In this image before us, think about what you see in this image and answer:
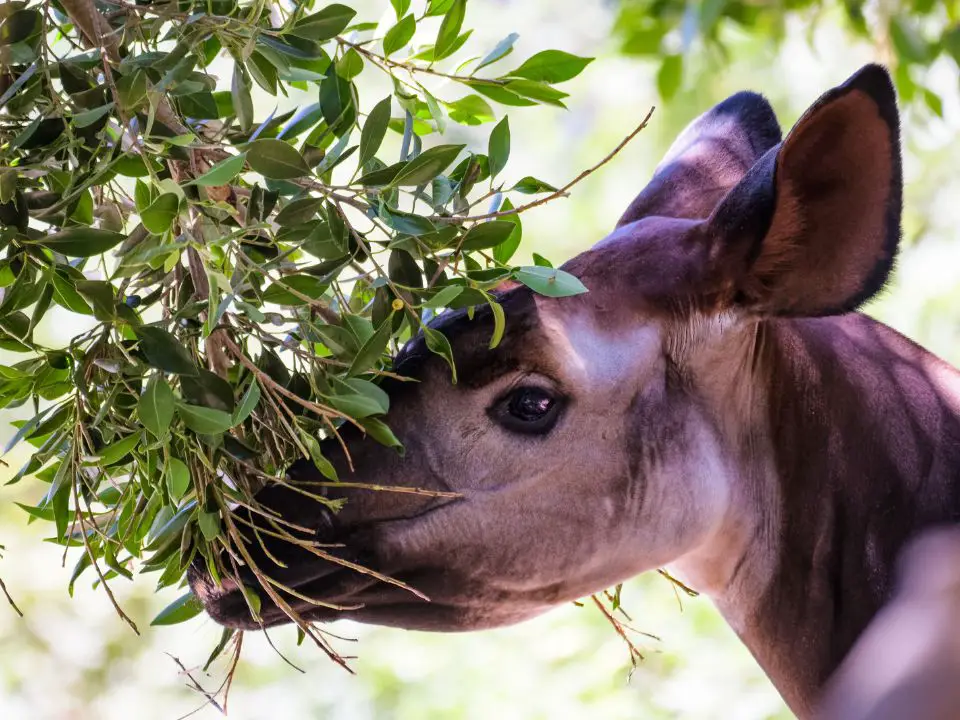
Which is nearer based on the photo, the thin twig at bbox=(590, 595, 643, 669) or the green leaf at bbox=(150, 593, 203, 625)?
the green leaf at bbox=(150, 593, 203, 625)

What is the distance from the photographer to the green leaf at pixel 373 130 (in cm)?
137

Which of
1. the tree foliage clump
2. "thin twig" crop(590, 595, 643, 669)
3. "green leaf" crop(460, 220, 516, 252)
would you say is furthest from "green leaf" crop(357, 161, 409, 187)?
"thin twig" crop(590, 595, 643, 669)

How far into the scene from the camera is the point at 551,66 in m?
1.54

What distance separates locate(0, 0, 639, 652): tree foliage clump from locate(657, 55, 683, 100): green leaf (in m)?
1.72

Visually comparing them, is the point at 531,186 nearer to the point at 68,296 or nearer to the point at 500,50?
the point at 500,50

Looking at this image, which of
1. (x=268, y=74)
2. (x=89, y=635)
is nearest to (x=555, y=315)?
(x=268, y=74)

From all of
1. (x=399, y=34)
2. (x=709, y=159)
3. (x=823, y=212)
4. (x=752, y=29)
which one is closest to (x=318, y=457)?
(x=399, y=34)

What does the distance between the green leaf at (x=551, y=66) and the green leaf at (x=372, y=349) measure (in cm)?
41

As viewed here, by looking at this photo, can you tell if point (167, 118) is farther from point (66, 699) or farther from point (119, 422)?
point (66, 699)

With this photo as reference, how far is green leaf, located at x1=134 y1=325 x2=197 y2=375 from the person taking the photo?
1.24 meters

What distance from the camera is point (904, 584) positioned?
1.50 metres

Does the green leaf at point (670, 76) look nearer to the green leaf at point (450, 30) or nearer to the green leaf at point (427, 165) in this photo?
the green leaf at point (450, 30)

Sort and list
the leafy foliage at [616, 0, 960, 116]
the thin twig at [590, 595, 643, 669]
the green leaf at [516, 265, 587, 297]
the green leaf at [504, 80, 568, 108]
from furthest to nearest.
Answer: the leafy foliage at [616, 0, 960, 116], the thin twig at [590, 595, 643, 669], the green leaf at [504, 80, 568, 108], the green leaf at [516, 265, 587, 297]

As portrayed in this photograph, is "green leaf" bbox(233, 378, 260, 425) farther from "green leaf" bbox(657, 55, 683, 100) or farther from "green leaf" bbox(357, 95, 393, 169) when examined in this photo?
"green leaf" bbox(657, 55, 683, 100)
